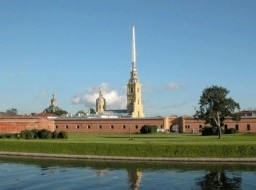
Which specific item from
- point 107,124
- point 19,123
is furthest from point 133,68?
point 19,123

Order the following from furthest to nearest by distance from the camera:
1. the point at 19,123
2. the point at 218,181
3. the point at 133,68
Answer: the point at 133,68
the point at 19,123
the point at 218,181

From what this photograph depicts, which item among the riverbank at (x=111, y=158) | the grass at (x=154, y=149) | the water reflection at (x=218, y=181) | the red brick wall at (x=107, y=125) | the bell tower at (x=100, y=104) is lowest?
the water reflection at (x=218, y=181)

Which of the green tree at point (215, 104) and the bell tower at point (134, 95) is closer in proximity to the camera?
the green tree at point (215, 104)

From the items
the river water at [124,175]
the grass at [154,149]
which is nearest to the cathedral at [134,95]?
the grass at [154,149]

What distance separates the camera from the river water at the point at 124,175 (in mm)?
28391

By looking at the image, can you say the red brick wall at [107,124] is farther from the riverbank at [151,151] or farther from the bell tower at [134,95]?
the riverbank at [151,151]

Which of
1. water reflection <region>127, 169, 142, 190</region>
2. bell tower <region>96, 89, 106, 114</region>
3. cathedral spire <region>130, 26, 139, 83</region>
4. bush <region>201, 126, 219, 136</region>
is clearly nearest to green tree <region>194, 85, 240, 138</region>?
bush <region>201, 126, 219, 136</region>

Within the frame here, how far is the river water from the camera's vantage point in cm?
2839

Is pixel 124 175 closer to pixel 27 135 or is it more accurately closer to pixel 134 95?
pixel 27 135

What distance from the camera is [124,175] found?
32.7 m

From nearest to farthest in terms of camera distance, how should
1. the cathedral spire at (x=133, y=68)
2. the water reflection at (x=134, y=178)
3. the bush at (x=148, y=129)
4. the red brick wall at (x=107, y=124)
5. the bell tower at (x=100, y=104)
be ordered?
1. the water reflection at (x=134, y=178)
2. the red brick wall at (x=107, y=124)
3. the bush at (x=148, y=129)
4. the cathedral spire at (x=133, y=68)
5. the bell tower at (x=100, y=104)

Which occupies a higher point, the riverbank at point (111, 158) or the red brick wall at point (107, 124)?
the red brick wall at point (107, 124)

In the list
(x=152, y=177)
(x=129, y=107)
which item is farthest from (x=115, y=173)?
(x=129, y=107)

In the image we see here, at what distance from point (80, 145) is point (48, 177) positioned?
14593mm
